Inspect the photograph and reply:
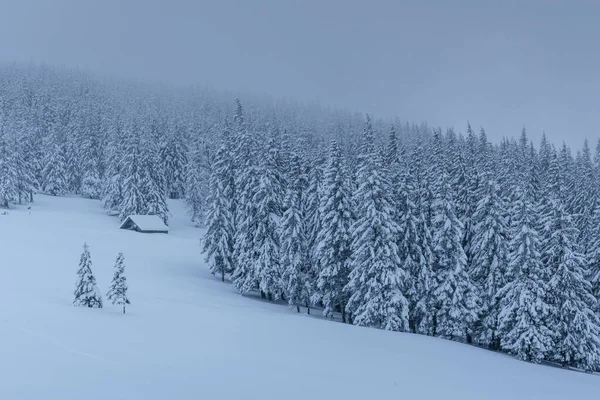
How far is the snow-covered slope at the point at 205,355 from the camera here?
53.8ft

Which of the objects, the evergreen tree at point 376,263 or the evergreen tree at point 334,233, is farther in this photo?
the evergreen tree at point 334,233

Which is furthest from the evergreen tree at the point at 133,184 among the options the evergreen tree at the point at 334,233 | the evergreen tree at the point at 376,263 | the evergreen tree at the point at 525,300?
the evergreen tree at the point at 525,300

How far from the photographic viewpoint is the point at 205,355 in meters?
21.2

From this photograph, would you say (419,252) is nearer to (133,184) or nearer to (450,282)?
(450,282)

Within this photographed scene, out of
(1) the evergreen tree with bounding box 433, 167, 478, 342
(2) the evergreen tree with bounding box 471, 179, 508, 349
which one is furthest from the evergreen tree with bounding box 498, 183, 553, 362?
(1) the evergreen tree with bounding box 433, 167, 478, 342

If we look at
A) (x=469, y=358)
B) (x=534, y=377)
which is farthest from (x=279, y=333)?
(x=534, y=377)

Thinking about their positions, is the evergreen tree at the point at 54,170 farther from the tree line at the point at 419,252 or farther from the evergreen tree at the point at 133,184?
the tree line at the point at 419,252

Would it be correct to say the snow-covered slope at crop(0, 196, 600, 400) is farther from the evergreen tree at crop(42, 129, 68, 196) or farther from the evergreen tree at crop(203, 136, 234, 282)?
the evergreen tree at crop(42, 129, 68, 196)

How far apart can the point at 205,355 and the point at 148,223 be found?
5762 centimetres

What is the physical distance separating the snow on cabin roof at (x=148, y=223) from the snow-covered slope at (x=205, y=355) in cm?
3037

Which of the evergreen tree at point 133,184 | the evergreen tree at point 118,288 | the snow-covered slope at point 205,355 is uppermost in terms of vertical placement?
the evergreen tree at point 133,184

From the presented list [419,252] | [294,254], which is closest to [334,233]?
[294,254]

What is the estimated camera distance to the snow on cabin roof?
74875mm

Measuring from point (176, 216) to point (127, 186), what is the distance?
16.3 m
